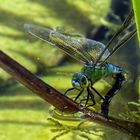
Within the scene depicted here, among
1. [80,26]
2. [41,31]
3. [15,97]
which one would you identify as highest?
[80,26]

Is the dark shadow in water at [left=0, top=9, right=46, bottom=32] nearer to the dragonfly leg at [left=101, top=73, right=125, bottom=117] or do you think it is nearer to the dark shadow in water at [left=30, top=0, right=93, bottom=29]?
the dark shadow in water at [left=30, top=0, right=93, bottom=29]

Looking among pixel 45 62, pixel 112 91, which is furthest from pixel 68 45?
pixel 45 62

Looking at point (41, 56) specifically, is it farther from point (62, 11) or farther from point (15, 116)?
point (15, 116)

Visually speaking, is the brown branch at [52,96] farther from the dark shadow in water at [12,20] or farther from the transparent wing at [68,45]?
the dark shadow in water at [12,20]

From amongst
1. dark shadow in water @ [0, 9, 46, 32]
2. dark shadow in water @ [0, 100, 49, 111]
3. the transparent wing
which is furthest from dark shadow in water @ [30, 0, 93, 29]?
the transparent wing

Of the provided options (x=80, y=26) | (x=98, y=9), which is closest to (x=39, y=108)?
(x=80, y=26)
